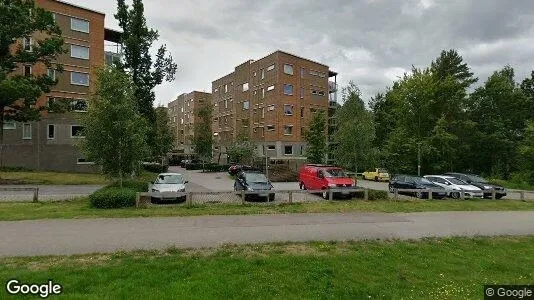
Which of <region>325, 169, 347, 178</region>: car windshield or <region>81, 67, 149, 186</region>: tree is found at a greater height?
<region>81, 67, 149, 186</region>: tree

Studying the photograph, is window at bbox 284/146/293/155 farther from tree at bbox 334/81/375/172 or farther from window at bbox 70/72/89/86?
window at bbox 70/72/89/86

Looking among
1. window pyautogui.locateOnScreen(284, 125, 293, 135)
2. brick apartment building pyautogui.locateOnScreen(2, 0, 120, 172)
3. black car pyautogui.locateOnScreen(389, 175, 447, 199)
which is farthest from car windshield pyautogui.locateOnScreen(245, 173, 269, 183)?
window pyautogui.locateOnScreen(284, 125, 293, 135)

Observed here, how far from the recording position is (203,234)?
1058 centimetres

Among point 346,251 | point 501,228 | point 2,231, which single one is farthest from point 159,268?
point 501,228

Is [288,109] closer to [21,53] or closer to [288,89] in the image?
[288,89]

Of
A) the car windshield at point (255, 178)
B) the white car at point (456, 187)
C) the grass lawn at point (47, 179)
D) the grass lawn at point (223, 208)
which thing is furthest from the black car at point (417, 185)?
the grass lawn at point (47, 179)

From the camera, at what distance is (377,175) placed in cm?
4053

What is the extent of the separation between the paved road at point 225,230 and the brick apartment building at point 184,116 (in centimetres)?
6826

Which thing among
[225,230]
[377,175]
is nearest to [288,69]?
[377,175]

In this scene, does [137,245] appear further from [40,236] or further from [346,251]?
[346,251]

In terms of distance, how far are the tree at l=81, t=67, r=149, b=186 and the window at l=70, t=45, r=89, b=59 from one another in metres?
23.5

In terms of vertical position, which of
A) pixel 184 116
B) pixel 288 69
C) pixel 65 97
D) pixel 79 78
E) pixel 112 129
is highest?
pixel 288 69

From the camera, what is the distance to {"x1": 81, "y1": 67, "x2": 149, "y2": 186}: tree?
17.8 m

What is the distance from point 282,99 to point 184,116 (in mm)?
47184
